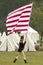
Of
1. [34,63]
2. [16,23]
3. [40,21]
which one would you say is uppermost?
[40,21]

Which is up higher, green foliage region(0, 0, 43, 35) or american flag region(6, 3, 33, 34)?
green foliage region(0, 0, 43, 35)

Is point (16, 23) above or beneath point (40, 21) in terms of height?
beneath

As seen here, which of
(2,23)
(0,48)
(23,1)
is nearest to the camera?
(0,48)

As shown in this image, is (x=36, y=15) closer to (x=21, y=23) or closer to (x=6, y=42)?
(x=6, y=42)

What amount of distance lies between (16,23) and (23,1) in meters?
56.8

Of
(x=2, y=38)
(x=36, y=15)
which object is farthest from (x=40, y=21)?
(x=2, y=38)

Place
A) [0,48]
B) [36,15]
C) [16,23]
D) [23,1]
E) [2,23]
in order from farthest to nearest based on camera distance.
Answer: [23,1], [2,23], [36,15], [0,48], [16,23]

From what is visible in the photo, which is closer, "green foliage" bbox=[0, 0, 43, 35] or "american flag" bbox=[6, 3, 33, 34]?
"american flag" bbox=[6, 3, 33, 34]

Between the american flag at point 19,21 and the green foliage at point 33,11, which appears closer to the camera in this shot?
the american flag at point 19,21

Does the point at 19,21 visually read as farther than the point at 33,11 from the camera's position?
No

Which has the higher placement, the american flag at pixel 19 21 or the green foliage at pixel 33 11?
the green foliage at pixel 33 11

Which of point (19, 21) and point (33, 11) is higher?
point (33, 11)

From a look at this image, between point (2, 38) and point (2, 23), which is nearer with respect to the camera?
point (2, 38)

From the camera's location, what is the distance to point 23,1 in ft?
254
